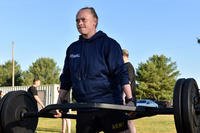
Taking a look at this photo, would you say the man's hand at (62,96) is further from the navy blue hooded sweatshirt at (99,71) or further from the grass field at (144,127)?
the grass field at (144,127)

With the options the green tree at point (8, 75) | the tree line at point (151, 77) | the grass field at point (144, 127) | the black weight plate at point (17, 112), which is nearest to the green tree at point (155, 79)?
the tree line at point (151, 77)

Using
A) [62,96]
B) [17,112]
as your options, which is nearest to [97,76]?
[62,96]

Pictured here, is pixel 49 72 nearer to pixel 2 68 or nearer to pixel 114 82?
pixel 2 68

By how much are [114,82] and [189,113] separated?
0.79 metres

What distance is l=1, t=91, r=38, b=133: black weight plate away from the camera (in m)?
4.68

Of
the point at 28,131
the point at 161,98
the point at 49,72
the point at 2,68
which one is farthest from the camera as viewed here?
the point at 49,72

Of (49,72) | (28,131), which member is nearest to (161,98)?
(49,72)

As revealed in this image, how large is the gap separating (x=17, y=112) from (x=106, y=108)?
1.32 meters

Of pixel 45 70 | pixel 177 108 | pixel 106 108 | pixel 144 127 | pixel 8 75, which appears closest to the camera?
pixel 106 108

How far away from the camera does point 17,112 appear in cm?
482

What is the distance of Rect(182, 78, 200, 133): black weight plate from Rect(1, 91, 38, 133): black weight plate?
5.81 ft

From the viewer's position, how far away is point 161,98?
79500 millimetres

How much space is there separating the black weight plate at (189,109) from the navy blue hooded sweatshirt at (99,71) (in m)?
0.56

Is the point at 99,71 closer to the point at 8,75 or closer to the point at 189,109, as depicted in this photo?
the point at 189,109
